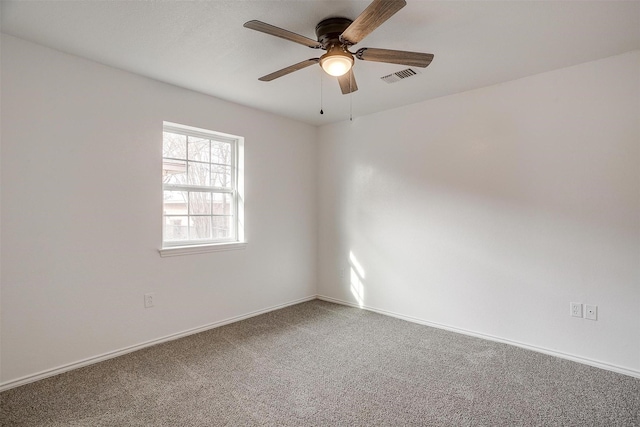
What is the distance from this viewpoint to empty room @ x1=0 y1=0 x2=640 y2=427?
2.01 meters

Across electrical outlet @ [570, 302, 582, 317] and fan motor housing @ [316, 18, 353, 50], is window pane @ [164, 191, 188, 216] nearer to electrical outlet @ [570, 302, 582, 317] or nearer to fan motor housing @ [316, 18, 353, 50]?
fan motor housing @ [316, 18, 353, 50]

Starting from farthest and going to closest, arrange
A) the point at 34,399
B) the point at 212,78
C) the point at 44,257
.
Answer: the point at 212,78 < the point at 44,257 < the point at 34,399

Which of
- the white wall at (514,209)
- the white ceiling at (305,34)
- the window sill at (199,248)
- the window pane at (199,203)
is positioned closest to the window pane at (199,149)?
the window pane at (199,203)

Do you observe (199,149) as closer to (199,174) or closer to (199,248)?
(199,174)

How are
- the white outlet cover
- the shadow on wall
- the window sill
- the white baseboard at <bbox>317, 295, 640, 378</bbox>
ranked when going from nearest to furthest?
the white baseboard at <bbox>317, 295, 640, 378</bbox> → the white outlet cover → the window sill → the shadow on wall

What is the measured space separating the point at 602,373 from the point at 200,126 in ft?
13.2

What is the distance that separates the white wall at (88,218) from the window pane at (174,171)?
0.18m

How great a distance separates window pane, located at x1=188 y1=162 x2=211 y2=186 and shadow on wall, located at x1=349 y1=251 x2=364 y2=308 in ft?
6.43

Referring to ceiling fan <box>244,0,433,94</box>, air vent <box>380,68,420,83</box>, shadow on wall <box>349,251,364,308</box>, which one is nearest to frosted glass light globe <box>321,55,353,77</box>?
ceiling fan <box>244,0,433,94</box>

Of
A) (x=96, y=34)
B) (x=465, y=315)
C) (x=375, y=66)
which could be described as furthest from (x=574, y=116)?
(x=96, y=34)

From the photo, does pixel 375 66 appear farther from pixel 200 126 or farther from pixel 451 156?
pixel 200 126

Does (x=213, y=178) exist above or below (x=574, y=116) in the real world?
below

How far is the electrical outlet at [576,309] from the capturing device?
2.63 meters

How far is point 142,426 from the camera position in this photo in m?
1.83
